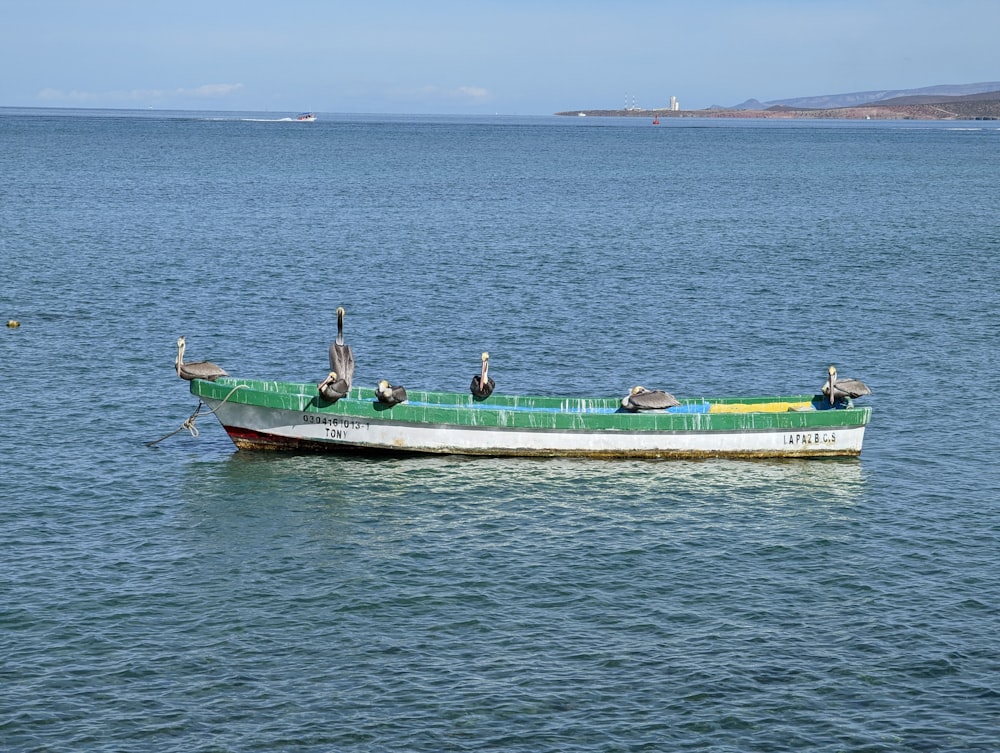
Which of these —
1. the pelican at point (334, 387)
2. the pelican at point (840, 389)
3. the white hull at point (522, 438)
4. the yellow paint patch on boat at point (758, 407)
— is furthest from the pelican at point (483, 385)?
the pelican at point (840, 389)

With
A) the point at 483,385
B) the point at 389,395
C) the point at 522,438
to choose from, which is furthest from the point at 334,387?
the point at 522,438

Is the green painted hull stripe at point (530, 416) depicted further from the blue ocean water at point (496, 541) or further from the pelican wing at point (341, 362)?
the blue ocean water at point (496, 541)

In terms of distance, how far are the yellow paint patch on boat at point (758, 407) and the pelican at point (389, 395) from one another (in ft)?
28.4

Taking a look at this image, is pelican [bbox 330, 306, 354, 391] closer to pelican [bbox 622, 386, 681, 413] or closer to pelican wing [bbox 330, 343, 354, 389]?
pelican wing [bbox 330, 343, 354, 389]

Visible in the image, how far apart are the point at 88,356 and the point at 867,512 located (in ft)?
94.4

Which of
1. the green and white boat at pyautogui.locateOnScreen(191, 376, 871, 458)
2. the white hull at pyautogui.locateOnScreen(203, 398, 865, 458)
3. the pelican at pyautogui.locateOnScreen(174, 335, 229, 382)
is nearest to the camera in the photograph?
the green and white boat at pyautogui.locateOnScreen(191, 376, 871, 458)

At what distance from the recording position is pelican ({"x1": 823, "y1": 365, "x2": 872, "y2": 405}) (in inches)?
1404

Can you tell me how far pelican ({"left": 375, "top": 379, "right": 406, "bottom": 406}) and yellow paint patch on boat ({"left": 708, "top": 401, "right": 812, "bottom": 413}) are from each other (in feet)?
28.4

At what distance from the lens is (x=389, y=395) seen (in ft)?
111

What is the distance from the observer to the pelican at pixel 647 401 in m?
34.8

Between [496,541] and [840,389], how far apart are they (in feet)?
40.1

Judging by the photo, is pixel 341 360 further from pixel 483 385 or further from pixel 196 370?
pixel 196 370

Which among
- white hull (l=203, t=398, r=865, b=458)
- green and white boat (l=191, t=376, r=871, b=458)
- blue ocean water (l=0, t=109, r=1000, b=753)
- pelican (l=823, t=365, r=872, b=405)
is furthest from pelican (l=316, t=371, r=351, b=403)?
pelican (l=823, t=365, r=872, b=405)

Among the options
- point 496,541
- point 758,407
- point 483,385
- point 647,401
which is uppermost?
point 483,385
